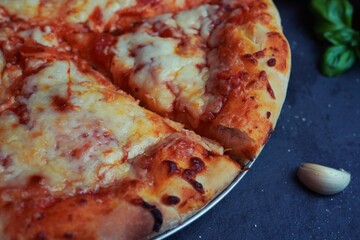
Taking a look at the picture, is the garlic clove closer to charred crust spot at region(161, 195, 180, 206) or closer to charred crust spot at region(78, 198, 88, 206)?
charred crust spot at region(161, 195, 180, 206)

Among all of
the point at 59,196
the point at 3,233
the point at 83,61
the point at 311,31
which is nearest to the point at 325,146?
the point at 311,31

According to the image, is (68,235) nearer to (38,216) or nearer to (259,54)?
(38,216)

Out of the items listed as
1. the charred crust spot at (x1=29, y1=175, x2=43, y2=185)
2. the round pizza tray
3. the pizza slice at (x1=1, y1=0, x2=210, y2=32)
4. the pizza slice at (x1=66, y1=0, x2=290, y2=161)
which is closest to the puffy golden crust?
the pizza slice at (x1=66, y1=0, x2=290, y2=161)

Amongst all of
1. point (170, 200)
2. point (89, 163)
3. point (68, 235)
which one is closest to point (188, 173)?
point (170, 200)

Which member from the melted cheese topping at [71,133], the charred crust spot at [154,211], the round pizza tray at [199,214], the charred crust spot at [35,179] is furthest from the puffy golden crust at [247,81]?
the charred crust spot at [35,179]

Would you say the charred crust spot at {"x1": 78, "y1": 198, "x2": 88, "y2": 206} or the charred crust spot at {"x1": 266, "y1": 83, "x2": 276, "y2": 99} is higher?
the charred crust spot at {"x1": 78, "y1": 198, "x2": 88, "y2": 206}

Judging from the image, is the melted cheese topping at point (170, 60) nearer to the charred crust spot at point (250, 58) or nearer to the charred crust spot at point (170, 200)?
the charred crust spot at point (250, 58)

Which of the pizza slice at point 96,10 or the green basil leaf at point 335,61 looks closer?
the pizza slice at point 96,10

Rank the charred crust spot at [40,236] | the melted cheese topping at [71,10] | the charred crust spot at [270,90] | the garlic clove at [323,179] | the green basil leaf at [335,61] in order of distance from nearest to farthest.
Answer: the charred crust spot at [40,236], the charred crust spot at [270,90], the garlic clove at [323,179], the melted cheese topping at [71,10], the green basil leaf at [335,61]
